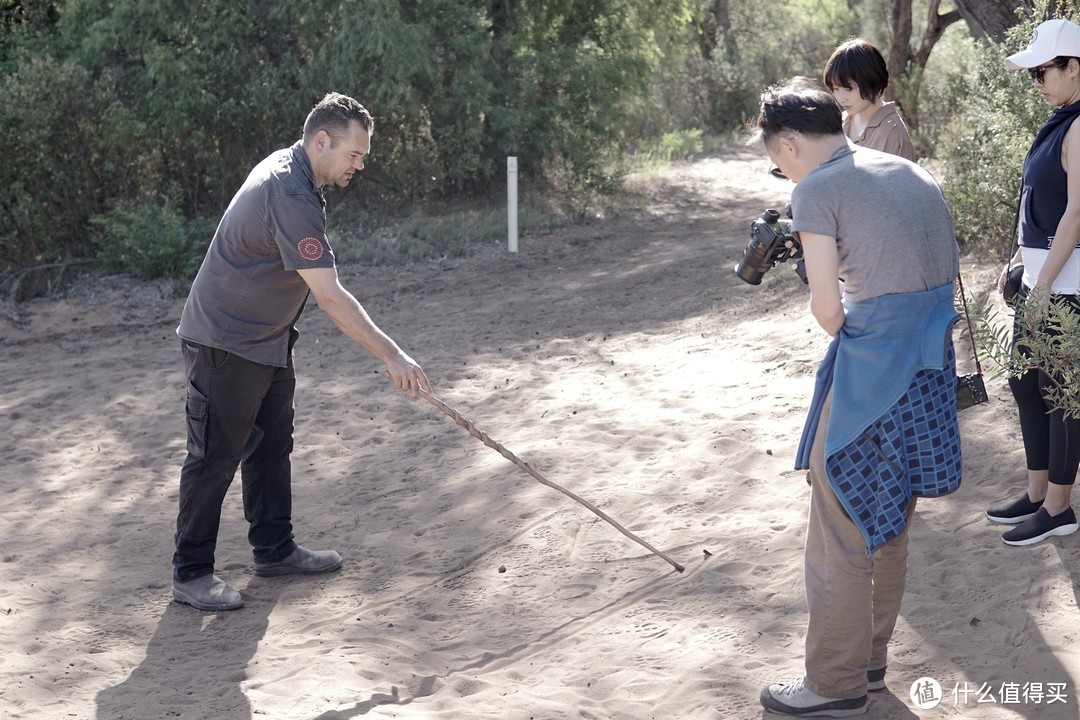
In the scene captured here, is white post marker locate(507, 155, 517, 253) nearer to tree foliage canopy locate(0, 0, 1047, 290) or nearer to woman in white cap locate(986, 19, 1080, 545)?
tree foliage canopy locate(0, 0, 1047, 290)

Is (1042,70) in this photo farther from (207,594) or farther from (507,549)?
(207,594)

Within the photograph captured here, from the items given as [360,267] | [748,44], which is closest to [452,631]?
[360,267]

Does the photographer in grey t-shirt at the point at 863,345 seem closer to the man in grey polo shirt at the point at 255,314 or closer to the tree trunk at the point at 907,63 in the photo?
the man in grey polo shirt at the point at 255,314

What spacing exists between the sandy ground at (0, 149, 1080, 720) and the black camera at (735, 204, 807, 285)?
146 centimetres

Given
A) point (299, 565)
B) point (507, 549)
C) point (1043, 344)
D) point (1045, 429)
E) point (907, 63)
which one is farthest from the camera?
point (907, 63)

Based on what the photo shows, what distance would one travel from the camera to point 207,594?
4.68 meters

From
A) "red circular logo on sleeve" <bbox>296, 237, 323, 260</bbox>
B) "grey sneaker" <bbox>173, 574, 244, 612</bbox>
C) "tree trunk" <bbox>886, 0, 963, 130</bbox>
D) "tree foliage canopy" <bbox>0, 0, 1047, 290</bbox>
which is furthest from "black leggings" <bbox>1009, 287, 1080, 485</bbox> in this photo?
"tree trunk" <bbox>886, 0, 963, 130</bbox>

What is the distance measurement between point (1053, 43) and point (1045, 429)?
4.97ft

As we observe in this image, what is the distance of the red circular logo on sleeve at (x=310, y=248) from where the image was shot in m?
4.18

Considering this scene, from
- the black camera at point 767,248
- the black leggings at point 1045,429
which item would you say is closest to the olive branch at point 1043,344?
the black leggings at point 1045,429

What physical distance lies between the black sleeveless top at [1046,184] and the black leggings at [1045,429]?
0.76 ft

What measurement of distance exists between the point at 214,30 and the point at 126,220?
2904 mm

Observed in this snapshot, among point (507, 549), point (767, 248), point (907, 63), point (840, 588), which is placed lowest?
point (507, 549)

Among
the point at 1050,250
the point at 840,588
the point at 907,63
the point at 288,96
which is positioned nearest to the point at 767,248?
the point at 840,588
